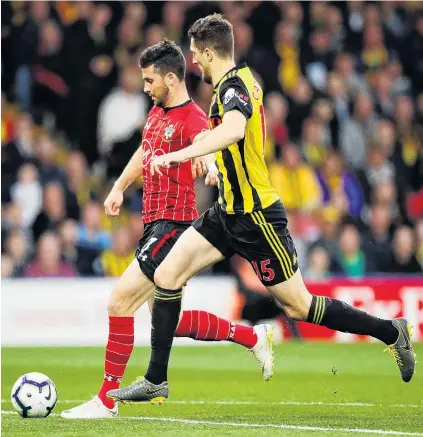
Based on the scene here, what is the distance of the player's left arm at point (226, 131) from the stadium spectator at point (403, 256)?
8.48 meters

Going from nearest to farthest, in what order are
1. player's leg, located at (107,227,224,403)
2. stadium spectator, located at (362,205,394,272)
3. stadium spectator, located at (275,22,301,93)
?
1. player's leg, located at (107,227,224,403)
2. stadium spectator, located at (362,205,394,272)
3. stadium spectator, located at (275,22,301,93)

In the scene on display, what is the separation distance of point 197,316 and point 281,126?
28.2 ft

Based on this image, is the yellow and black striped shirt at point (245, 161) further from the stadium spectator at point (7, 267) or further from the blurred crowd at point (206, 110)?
the stadium spectator at point (7, 267)

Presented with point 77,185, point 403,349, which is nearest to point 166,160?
point 403,349

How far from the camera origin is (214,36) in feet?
23.6

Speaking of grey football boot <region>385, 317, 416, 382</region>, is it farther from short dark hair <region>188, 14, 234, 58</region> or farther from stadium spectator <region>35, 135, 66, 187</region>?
stadium spectator <region>35, 135, 66, 187</region>

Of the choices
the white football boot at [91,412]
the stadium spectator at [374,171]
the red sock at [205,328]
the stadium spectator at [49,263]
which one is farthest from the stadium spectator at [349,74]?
the white football boot at [91,412]

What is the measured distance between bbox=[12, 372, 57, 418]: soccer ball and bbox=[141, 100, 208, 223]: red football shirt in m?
1.28

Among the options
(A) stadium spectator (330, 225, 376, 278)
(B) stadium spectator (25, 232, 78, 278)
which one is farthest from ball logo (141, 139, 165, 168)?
(A) stadium spectator (330, 225, 376, 278)

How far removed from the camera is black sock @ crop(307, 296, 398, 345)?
7270mm

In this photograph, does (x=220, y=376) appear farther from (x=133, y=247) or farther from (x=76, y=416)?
(x=133, y=247)

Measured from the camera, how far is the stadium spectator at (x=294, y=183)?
15.4m

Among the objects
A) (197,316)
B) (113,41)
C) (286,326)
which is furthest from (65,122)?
(197,316)

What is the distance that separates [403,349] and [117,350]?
1.77 metres
